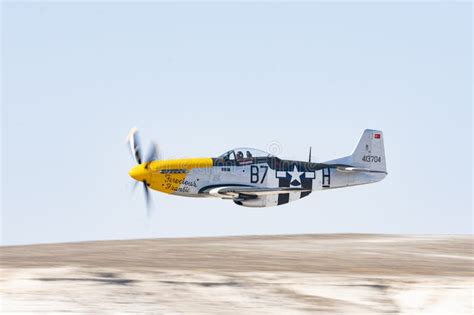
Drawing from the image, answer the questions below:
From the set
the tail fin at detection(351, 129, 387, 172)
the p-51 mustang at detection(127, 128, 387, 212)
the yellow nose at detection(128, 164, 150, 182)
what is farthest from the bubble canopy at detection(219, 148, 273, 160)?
the tail fin at detection(351, 129, 387, 172)

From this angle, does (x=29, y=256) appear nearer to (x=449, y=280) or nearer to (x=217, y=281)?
(x=217, y=281)

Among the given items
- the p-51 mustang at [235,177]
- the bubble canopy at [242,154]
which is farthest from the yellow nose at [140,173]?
the bubble canopy at [242,154]

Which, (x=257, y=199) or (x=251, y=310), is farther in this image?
(x=257, y=199)

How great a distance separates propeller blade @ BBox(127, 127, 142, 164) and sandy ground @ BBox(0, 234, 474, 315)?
1028cm

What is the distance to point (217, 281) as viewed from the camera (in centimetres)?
2317

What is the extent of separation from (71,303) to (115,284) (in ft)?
5.02

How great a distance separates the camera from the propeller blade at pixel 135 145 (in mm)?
39062

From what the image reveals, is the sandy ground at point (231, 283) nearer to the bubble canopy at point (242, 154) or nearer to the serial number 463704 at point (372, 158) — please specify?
the bubble canopy at point (242, 154)

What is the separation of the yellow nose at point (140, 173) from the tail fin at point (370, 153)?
997cm

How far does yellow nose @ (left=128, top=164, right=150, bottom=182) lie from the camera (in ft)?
123

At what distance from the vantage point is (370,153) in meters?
41.9

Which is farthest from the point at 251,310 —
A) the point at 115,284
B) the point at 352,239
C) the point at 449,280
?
the point at 352,239

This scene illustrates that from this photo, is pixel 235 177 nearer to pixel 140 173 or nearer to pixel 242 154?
pixel 242 154

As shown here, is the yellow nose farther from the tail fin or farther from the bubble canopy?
the tail fin
